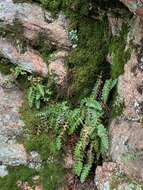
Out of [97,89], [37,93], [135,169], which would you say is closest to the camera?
[135,169]

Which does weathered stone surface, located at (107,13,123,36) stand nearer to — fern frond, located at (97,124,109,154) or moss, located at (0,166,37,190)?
fern frond, located at (97,124,109,154)

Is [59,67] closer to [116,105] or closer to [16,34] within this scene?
[16,34]

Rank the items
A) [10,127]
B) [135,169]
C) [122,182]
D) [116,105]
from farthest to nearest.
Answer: [10,127] < [116,105] < [122,182] < [135,169]

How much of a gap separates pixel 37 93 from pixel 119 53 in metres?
1.55

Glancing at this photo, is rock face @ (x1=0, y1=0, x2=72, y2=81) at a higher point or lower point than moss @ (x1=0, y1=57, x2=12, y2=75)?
higher

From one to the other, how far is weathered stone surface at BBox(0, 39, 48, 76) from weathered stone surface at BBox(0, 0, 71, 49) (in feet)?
1.07

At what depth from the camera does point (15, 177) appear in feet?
25.4

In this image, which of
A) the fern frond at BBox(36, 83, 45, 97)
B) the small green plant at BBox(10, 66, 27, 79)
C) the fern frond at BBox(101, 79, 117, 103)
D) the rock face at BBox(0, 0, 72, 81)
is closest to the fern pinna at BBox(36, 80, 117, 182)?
the fern frond at BBox(101, 79, 117, 103)

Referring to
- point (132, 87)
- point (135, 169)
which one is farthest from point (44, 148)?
point (132, 87)

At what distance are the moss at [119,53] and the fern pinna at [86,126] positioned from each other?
0.64ft

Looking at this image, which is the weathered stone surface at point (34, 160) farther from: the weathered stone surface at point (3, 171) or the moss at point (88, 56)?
the moss at point (88, 56)

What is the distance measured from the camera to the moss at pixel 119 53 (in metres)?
7.39

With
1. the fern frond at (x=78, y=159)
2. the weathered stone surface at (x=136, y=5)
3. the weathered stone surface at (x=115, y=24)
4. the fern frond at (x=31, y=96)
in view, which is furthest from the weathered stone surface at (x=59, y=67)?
the weathered stone surface at (x=136, y=5)

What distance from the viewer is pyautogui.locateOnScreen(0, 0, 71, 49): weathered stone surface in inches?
308
